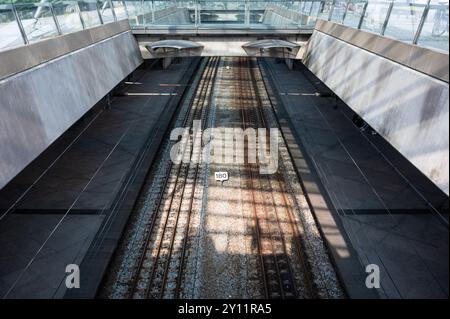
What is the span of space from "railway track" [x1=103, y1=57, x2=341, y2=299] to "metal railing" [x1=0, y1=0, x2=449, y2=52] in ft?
21.3

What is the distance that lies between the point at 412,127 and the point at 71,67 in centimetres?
1064

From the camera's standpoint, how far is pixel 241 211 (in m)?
12.3

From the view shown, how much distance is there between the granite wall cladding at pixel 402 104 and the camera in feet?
21.5

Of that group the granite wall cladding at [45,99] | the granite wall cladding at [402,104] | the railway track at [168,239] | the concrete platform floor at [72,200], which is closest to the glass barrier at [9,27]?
the granite wall cladding at [45,99]

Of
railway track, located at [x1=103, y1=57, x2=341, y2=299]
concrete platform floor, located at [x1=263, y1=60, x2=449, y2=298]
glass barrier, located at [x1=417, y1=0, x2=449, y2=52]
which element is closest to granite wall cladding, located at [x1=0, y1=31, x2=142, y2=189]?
railway track, located at [x1=103, y1=57, x2=341, y2=299]

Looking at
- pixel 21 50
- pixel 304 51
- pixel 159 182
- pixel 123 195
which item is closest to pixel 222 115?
pixel 304 51

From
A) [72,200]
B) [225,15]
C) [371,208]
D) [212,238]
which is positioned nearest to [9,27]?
[72,200]

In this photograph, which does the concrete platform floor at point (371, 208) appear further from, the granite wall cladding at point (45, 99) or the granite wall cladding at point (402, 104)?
the granite wall cladding at point (45, 99)

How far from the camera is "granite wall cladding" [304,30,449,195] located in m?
6.54

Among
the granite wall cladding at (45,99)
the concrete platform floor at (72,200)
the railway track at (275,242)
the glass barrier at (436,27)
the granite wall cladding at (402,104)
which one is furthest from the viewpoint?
the concrete platform floor at (72,200)

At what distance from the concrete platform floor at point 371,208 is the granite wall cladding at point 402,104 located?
369 centimetres

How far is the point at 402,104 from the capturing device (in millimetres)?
8008

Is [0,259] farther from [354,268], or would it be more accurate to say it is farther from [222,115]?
[222,115]

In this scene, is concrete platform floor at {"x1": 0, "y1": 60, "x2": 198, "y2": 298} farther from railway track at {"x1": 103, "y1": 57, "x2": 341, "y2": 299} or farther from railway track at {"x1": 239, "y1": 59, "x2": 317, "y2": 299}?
railway track at {"x1": 239, "y1": 59, "x2": 317, "y2": 299}
